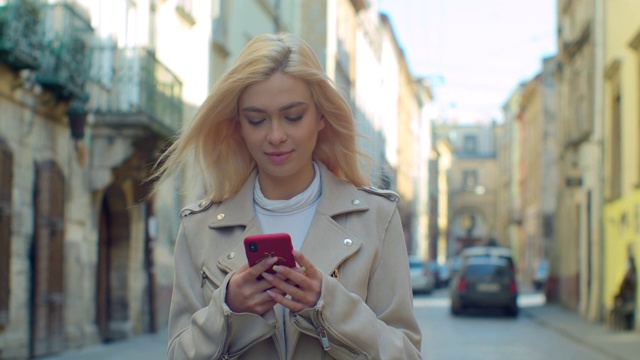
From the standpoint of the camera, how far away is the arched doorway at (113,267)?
19609 mm

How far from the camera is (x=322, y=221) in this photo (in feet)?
9.48

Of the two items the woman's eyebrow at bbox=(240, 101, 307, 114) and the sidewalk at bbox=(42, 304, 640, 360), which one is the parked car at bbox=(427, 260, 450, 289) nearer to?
the sidewalk at bbox=(42, 304, 640, 360)

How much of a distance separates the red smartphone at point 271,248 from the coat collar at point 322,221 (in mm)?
261

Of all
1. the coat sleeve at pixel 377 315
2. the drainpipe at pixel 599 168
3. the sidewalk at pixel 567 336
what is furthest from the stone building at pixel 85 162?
the coat sleeve at pixel 377 315

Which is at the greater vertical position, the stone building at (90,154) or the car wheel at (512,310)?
the stone building at (90,154)

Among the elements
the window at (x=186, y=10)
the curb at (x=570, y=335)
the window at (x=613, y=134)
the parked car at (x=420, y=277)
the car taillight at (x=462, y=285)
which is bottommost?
the parked car at (x=420, y=277)

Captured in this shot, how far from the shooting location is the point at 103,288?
1978 centimetres

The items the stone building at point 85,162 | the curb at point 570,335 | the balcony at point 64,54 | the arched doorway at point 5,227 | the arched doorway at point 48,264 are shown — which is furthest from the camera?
the curb at point 570,335

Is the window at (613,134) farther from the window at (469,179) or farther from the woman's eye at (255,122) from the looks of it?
the window at (469,179)

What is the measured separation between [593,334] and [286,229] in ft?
62.0

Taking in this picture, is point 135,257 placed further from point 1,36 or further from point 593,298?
point 593,298

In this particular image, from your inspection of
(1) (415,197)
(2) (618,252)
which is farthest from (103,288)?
(1) (415,197)

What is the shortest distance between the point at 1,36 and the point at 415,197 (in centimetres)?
7247

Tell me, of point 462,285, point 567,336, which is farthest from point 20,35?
point 462,285
